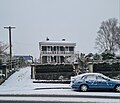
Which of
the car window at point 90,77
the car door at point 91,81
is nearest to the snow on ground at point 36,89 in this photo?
the car door at point 91,81

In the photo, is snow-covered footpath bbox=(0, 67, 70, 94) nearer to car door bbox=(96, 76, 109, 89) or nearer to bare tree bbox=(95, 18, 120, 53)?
car door bbox=(96, 76, 109, 89)

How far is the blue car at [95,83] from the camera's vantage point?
590 inches

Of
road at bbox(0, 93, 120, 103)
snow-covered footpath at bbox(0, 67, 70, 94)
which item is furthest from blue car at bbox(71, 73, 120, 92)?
road at bbox(0, 93, 120, 103)

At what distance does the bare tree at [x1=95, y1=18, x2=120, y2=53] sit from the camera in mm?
38925

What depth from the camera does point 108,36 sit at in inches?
1574

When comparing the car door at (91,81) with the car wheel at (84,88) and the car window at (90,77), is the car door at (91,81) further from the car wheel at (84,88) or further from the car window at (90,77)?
the car wheel at (84,88)

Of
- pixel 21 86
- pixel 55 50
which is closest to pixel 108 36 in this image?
pixel 55 50

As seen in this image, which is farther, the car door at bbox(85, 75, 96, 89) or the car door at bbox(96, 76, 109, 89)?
the car door at bbox(85, 75, 96, 89)

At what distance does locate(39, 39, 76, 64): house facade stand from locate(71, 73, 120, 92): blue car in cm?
2973

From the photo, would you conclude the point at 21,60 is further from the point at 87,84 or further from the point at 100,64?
the point at 87,84

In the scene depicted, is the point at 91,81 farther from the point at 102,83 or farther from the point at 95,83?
the point at 102,83

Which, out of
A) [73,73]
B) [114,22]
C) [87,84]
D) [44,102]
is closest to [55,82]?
[73,73]

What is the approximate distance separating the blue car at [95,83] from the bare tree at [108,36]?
2414 centimetres

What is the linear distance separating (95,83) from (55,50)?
3135 cm
